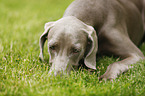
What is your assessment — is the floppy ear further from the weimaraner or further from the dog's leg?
the dog's leg

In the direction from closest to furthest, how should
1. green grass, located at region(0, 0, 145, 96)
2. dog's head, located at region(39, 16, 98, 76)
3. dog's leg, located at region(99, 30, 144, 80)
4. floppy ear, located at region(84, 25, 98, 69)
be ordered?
1. green grass, located at region(0, 0, 145, 96)
2. dog's head, located at region(39, 16, 98, 76)
3. floppy ear, located at region(84, 25, 98, 69)
4. dog's leg, located at region(99, 30, 144, 80)

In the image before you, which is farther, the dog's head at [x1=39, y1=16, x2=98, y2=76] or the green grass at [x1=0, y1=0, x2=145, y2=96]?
the dog's head at [x1=39, y1=16, x2=98, y2=76]

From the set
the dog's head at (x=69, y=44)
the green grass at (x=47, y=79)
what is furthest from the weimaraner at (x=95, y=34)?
the green grass at (x=47, y=79)

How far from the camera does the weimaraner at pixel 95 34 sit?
2986mm

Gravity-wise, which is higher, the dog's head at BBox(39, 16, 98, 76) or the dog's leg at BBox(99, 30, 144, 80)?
the dog's head at BBox(39, 16, 98, 76)

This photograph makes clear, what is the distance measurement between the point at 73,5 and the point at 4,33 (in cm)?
202

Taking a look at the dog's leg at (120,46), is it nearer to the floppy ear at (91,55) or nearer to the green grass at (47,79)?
the green grass at (47,79)

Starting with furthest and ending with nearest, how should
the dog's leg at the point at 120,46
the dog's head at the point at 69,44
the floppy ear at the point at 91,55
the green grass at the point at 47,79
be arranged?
the dog's leg at the point at 120,46
the floppy ear at the point at 91,55
the dog's head at the point at 69,44
the green grass at the point at 47,79

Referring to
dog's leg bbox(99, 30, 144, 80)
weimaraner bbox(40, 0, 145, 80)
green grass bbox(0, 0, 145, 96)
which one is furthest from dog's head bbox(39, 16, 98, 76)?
dog's leg bbox(99, 30, 144, 80)

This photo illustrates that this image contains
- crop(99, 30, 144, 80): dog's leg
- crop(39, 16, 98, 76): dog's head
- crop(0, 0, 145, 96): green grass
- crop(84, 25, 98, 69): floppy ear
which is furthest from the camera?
crop(99, 30, 144, 80): dog's leg

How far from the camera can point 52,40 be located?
3051 millimetres

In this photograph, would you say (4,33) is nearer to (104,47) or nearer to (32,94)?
(104,47)

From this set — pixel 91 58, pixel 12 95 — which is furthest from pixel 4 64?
pixel 91 58

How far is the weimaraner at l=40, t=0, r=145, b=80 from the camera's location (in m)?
2.99
